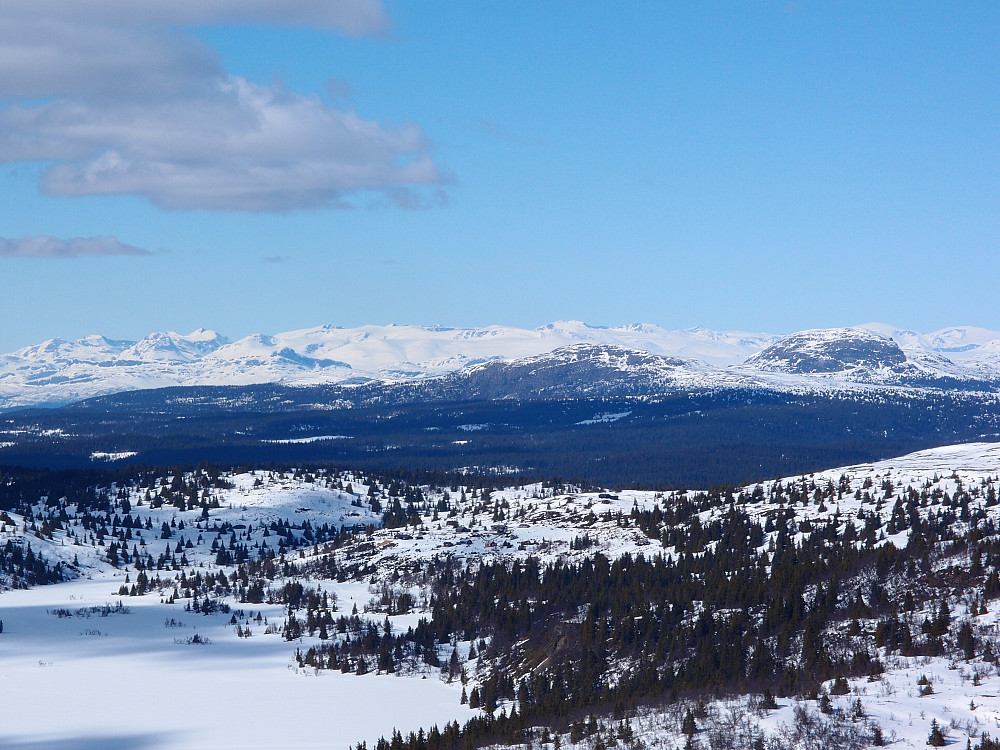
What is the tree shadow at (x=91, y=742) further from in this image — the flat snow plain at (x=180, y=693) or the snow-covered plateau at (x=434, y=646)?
the snow-covered plateau at (x=434, y=646)

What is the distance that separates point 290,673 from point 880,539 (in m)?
74.8

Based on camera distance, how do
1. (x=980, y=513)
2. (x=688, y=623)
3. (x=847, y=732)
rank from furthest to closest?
(x=980, y=513)
(x=688, y=623)
(x=847, y=732)

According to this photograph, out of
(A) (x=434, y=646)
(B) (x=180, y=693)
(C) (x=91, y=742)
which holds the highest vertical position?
(A) (x=434, y=646)

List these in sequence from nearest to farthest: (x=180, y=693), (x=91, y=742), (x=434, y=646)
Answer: (x=91, y=742), (x=180, y=693), (x=434, y=646)

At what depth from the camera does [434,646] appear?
442 feet

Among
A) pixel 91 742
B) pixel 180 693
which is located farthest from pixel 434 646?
pixel 91 742

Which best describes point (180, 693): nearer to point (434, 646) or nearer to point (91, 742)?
point (91, 742)

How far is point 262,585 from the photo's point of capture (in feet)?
598

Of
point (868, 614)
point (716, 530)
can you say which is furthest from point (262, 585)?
point (868, 614)

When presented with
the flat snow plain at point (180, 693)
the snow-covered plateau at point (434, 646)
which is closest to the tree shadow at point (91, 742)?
the flat snow plain at point (180, 693)

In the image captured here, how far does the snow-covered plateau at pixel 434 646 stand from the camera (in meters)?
81.9

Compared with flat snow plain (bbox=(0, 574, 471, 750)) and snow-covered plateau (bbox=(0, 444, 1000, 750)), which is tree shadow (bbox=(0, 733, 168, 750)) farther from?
snow-covered plateau (bbox=(0, 444, 1000, 750))

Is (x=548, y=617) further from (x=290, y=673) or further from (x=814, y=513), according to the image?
(x=814, y=513)

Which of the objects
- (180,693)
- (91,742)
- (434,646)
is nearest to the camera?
(91,742)
